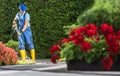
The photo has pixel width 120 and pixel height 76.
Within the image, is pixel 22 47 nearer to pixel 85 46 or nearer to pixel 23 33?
pixel 23 33

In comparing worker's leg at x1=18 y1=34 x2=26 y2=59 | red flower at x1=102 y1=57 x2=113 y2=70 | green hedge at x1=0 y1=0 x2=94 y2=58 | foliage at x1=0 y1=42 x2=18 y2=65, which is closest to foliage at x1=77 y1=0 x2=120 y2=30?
red flower at x1=102 y1=57 x2=113 y2=70

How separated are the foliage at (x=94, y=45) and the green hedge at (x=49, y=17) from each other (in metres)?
9.20

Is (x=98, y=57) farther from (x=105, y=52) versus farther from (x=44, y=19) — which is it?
Result: (x=44, y=19)

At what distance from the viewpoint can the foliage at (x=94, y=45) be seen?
964cm

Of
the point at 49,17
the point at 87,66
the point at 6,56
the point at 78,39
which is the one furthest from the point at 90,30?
the point at 49,17

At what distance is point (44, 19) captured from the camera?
19.9m

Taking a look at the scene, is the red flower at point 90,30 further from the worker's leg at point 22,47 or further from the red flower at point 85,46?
the worker's leg at point 22,47

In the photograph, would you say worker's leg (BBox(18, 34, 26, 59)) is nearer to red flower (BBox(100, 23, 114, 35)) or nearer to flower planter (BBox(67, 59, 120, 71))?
flower planter (BBox(67, 59, 120, 71))

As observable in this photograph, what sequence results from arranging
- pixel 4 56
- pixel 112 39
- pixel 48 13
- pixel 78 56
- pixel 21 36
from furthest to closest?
pixel 48 13 < pixel 21 36 < pixel 4 56 < pixel 78 56 < pixel 112 39

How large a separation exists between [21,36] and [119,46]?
6.83m

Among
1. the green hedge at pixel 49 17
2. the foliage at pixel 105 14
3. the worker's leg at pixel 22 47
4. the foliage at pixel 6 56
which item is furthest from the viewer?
the green hedge at pixel 49 17

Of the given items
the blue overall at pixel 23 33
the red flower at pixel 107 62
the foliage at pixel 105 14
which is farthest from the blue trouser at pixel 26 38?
the red flower at pixel 107 62

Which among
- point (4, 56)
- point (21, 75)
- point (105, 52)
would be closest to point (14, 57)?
point (4, 56)

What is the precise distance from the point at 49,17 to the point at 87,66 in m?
9.75
